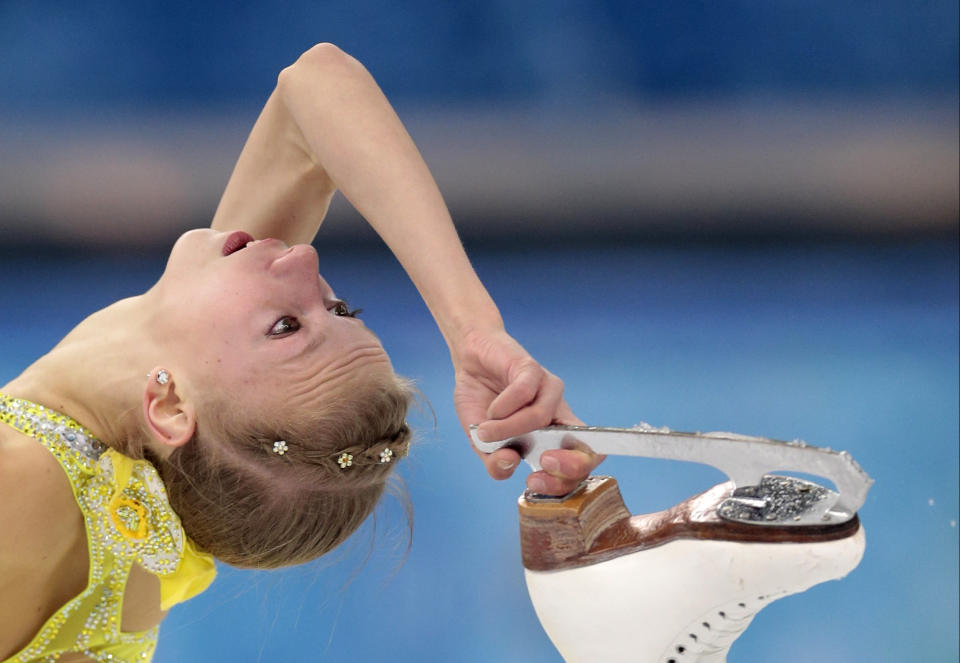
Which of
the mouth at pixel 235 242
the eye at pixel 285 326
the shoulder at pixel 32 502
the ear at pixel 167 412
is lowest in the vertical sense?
the shoulder at pixel 32 502

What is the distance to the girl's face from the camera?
1.28 metres

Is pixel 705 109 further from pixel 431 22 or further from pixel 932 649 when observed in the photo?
pixel 932 649

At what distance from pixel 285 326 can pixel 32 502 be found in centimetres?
34

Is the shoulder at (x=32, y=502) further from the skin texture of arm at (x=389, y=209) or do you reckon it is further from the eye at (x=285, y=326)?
the skin texture of arm at (x=389, y=209)

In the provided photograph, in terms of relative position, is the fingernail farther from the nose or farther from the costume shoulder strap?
the costume shoulder strap

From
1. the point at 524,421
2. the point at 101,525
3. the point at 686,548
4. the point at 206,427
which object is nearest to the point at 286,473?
the point at 206,427

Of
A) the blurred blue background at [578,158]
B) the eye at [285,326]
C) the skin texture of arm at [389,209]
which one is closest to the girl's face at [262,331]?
the eye at [285,326]

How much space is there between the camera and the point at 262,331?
1.29 m

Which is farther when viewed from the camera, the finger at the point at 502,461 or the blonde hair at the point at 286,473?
the blonde hair at the point at 286,473

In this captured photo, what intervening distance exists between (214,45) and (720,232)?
5.92ft

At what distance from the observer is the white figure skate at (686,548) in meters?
0.95

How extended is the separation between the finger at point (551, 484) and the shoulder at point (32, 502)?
0.55 m

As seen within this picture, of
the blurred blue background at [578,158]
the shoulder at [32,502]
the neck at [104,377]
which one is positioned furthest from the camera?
the blurred blue background at [578,158]

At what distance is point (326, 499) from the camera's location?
1350mm
